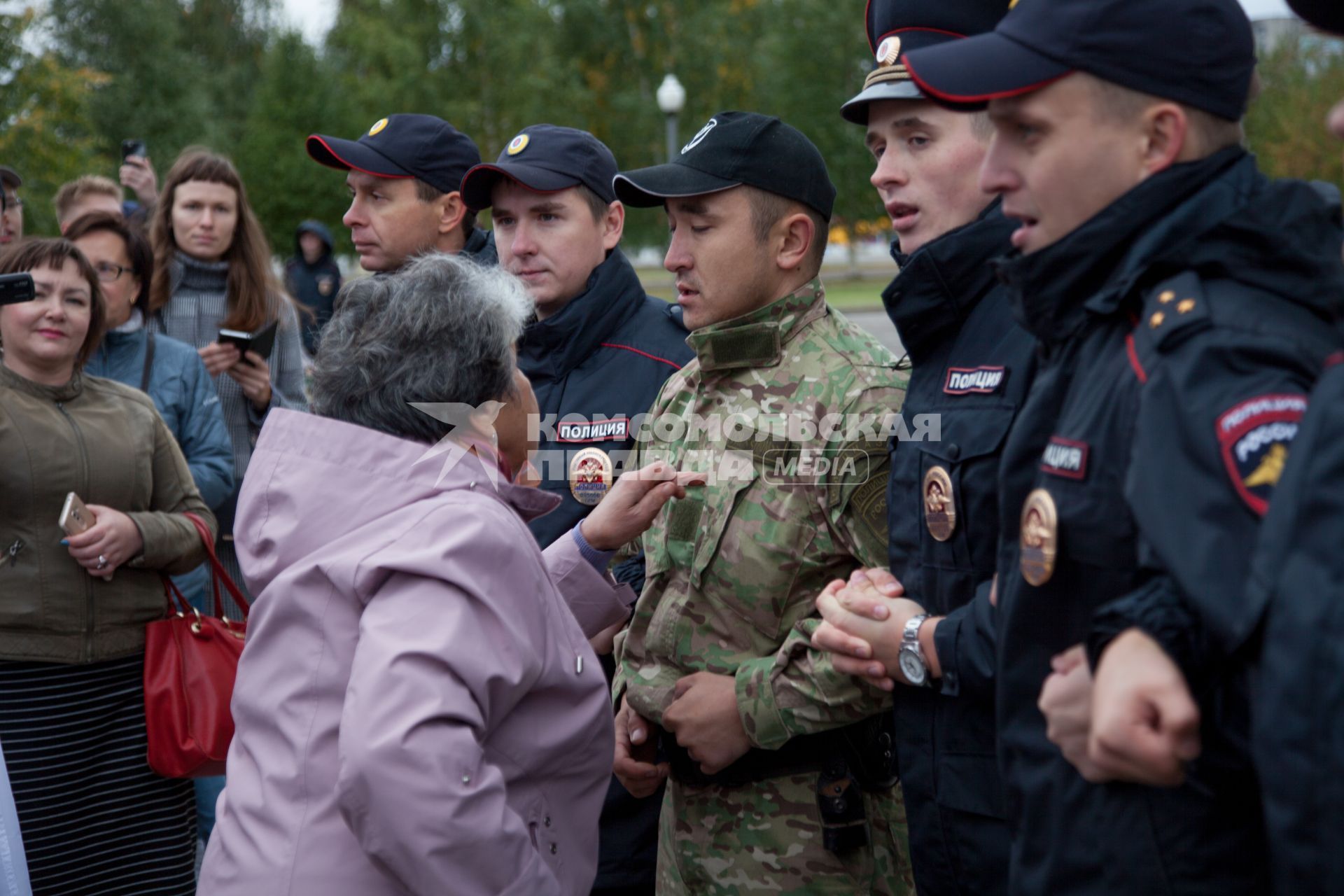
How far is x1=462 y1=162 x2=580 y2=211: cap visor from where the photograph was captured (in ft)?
12.3

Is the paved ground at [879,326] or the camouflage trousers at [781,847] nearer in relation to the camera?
the camouflage trousers at [781,847]

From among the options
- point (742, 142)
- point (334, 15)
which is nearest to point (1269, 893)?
point (742, 142)

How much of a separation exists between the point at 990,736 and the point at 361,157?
3071 mm

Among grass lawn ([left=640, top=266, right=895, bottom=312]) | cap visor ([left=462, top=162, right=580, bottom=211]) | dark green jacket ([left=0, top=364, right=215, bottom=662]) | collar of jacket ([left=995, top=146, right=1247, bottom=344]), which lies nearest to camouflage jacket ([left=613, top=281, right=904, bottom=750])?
collar of jacket ([left=995, top=146, right=1247, bottom=344])

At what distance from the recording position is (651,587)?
3088mm

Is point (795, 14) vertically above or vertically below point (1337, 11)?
above

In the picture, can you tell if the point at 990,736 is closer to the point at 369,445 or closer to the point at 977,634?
the point at 977,634

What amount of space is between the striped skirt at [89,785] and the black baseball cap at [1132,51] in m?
3.45

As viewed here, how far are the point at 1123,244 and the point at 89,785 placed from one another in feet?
12.1

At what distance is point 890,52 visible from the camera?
2756 mm

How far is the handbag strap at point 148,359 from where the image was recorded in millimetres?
4969

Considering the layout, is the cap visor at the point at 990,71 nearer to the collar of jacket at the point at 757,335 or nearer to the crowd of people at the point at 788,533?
the crowd of people at the point at 788,533

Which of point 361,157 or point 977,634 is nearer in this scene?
point 977,634

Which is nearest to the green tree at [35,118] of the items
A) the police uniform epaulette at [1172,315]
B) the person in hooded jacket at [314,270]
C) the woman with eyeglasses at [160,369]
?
the person in hooded jacket at [314,270]
